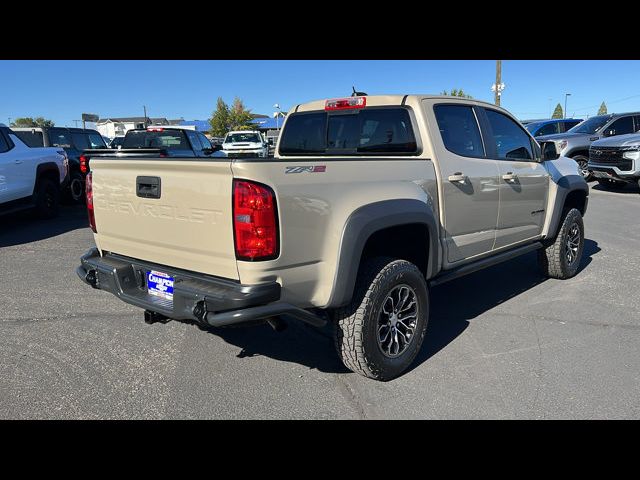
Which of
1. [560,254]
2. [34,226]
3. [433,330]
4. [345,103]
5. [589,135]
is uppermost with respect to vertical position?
[345,103]

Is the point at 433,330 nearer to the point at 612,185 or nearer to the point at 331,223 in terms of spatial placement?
the point at 331,223

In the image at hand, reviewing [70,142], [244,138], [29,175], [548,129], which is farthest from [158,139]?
[548,129]

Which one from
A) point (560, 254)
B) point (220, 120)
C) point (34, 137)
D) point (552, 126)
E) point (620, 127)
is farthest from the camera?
point (220, 120)

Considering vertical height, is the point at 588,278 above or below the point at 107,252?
below

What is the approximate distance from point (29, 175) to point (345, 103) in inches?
269

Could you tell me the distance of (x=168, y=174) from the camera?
2857mm

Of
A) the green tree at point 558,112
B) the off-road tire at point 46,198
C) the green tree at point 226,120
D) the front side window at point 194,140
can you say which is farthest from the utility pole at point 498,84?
the green tree at point 558,112

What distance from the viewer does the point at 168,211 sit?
2.89 m

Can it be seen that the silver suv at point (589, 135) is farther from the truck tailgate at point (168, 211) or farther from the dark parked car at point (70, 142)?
the truck tailgate at point (168, 211)

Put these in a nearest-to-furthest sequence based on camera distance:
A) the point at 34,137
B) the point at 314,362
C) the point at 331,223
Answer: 1. the point at 331,223
2. the point at 314,362
3. the point at 34,137

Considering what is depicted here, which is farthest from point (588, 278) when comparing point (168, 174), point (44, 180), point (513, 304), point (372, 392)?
point (44, 180)

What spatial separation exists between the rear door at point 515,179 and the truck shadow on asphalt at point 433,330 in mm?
703
